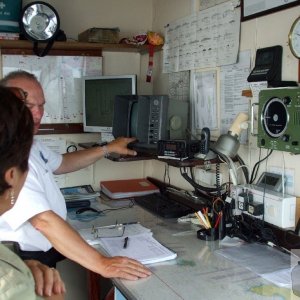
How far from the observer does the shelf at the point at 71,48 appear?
2.74 m

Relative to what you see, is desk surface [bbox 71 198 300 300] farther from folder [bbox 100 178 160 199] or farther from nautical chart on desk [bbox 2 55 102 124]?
nautical chart on desk [bbox 2 55 102 124]

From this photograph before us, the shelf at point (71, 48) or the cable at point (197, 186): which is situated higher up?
the shelf at point (71, 48)

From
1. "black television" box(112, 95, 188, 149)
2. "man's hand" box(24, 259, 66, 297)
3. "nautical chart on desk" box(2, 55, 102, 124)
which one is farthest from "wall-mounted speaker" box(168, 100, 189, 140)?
"man's hand" box(24, 259, 66, 297)

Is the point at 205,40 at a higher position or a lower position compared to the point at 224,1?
lower

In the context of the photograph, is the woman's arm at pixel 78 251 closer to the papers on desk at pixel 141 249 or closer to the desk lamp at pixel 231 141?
the papers on desk at pixel 141 249

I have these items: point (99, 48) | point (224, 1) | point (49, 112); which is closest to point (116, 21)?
point (99, 48)

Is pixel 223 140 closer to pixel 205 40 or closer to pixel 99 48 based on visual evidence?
Result: pixel 205 40

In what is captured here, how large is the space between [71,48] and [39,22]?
0.38m

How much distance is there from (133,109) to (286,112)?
1.01 m

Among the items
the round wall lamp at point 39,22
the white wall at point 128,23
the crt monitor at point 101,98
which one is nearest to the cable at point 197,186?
the white wall at point 128,23

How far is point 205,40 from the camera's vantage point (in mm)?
2459

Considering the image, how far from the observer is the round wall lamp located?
2.56 meters

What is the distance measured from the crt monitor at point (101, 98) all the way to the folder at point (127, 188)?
0.39 metres

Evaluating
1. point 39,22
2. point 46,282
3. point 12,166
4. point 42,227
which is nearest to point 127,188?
point 39,22
